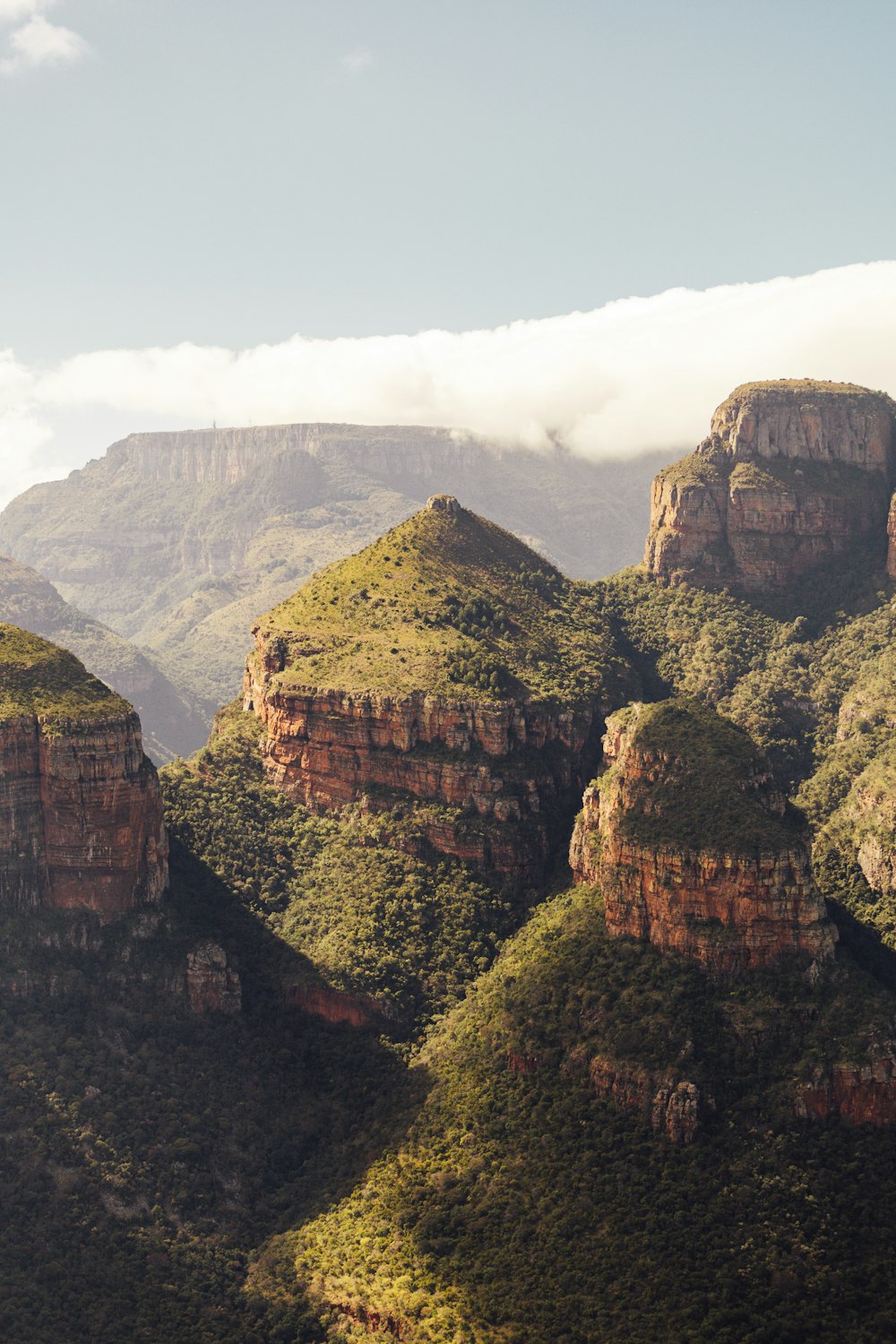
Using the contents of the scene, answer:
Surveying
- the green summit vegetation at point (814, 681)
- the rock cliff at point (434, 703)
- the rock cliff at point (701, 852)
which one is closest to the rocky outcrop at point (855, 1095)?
the rock cliff at point (701, 852)

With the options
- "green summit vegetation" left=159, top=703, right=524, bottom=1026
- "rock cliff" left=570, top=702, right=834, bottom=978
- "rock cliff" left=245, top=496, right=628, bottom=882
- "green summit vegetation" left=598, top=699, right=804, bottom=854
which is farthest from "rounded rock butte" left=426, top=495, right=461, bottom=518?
"rock cliff" left=570, top=702, right=834, bottom=978

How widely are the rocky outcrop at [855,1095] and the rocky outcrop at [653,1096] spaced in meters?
4.95

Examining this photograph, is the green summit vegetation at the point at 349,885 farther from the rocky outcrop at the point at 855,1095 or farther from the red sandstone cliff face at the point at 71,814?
the rocky outcrop at the point at 855,1095

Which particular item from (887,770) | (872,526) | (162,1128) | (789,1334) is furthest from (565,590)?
(789,1334)

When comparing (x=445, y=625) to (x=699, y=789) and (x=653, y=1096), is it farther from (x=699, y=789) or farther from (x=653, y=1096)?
(x=653, y=1096)

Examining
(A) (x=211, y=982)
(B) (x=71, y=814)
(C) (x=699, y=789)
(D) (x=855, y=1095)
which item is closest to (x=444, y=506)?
(B) (x=71, y=814)

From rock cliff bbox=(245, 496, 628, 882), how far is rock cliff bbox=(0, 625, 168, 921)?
1488cm

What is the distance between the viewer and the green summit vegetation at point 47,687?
298 ft

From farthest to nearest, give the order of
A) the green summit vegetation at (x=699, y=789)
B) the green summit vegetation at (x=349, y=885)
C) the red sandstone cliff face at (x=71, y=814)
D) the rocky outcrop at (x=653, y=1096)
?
1. the green summit vegetation at (x=349, y=885)
2. the red sandstone cliff face at (x=71, y=814)
3. the green summit vegetation at (x=699, y=789)
4. the rocky outcrop at (x=653, y=1096)

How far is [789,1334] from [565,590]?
73818 mm

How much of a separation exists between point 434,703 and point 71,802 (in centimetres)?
2355

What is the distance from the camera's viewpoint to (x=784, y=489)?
5202 inches

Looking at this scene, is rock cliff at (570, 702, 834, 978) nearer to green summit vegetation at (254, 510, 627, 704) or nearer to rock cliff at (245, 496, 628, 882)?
rock cliff at (245, 496, 628, 882)

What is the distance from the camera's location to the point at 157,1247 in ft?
251
